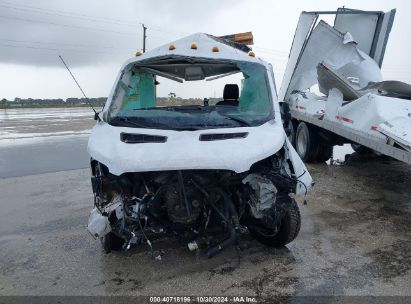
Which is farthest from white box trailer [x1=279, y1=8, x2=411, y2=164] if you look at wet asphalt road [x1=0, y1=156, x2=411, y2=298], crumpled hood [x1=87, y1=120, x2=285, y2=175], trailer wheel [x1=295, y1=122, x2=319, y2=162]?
crumpled hood [x1=87, y1=120, x2=285, y2=175]

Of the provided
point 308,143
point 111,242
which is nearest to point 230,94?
point 111,242

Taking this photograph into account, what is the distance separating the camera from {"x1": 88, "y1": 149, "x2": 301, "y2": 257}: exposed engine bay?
376 cm

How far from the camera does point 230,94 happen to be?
5.94 meters

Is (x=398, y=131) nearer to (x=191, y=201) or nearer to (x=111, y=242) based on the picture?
(x=191, y=201)

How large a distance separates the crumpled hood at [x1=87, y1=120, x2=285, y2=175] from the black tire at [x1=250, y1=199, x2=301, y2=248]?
80cm

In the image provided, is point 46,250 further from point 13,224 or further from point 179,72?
point 179,72

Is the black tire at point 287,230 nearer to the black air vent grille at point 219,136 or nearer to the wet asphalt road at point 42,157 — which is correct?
the black air vent grille at point 219,136

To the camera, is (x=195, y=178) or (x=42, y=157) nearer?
(x=195, y=178)

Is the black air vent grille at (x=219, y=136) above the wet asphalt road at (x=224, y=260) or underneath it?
above

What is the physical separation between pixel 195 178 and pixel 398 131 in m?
3.00

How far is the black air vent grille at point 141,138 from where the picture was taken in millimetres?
3896

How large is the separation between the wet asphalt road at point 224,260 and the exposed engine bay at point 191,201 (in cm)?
38

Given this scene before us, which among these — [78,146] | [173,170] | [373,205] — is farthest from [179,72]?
[78,146]

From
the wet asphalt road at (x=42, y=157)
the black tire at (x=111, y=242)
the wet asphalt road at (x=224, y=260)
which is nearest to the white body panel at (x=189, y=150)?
the wet asphalt road at (x=224, y=260)
